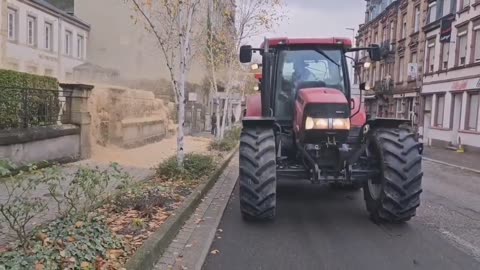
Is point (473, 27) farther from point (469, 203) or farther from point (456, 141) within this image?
point (469, 203)

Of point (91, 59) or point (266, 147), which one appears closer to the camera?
point (266, 147)

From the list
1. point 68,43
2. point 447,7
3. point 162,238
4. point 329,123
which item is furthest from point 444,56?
point 162,238

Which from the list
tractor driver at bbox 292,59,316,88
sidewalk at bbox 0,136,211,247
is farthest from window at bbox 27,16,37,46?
tractor driver at bbox 292,59,316,88

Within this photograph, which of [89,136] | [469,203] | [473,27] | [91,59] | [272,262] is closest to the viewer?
[272,262]

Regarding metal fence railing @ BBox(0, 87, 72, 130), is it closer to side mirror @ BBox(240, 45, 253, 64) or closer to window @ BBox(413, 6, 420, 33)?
side mirror @ BBox(240, 45, 253, 64)

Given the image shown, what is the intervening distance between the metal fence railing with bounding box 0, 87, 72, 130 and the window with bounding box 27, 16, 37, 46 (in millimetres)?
19882

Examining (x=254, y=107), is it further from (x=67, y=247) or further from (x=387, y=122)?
(x=67, y=247)

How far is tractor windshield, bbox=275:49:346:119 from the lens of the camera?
25.8 ft

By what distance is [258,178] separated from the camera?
21.3 ft

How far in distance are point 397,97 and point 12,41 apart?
2894cm

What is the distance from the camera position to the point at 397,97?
40281 mm

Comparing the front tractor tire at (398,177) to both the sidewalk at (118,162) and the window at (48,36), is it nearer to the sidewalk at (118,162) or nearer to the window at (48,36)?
the sidewalk at (118,162)

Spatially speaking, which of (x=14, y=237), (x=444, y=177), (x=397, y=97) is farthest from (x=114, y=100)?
(x=397, y=97)

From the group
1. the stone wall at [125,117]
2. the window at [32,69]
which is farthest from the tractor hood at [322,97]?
the window at [32,69]
